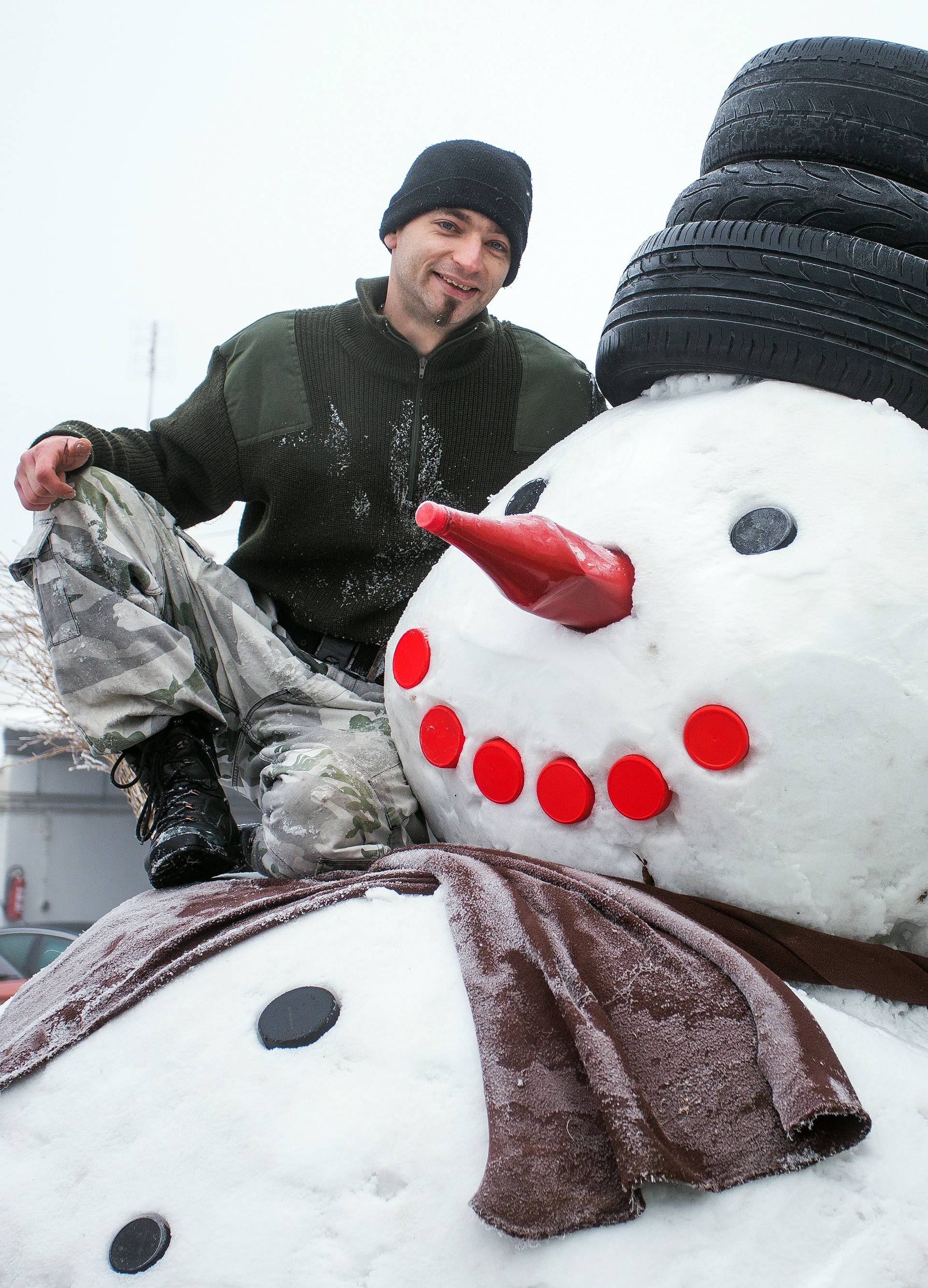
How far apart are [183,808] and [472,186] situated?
1.32 meters

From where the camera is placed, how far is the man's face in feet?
7.00

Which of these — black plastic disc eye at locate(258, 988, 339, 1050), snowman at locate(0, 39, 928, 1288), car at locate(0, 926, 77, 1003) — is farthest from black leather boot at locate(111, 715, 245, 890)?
car at locate(0, 926, 77, 1003)

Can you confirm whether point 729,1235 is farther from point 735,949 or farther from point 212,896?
point 212,896

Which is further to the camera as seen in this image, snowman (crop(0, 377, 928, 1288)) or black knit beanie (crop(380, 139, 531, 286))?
black knit beanie (crop(380, 139, 531, 286))

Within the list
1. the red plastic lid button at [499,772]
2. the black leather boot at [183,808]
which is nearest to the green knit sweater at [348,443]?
the black leather boot at [183,808]

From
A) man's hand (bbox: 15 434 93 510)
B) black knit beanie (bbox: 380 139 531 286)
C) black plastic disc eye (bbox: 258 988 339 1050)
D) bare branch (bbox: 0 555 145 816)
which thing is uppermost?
black knit beanie (bbox: 380 139 531 286)

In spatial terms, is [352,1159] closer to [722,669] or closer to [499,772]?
[499,772]

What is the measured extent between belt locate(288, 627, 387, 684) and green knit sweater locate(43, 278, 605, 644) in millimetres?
22

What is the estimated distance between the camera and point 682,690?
1.30m

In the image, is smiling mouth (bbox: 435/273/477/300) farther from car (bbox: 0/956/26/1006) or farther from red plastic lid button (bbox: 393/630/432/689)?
car (bbox: 0/956/26/1006)

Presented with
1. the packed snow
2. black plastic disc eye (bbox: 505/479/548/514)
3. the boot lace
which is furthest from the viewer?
the boot lace

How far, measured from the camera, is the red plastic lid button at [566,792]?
137 cm

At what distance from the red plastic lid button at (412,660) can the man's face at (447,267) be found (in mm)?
819

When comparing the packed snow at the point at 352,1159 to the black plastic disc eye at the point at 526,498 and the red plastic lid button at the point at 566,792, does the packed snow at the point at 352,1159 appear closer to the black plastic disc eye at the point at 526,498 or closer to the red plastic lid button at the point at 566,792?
the red plastic lid button at the point at 566,792
